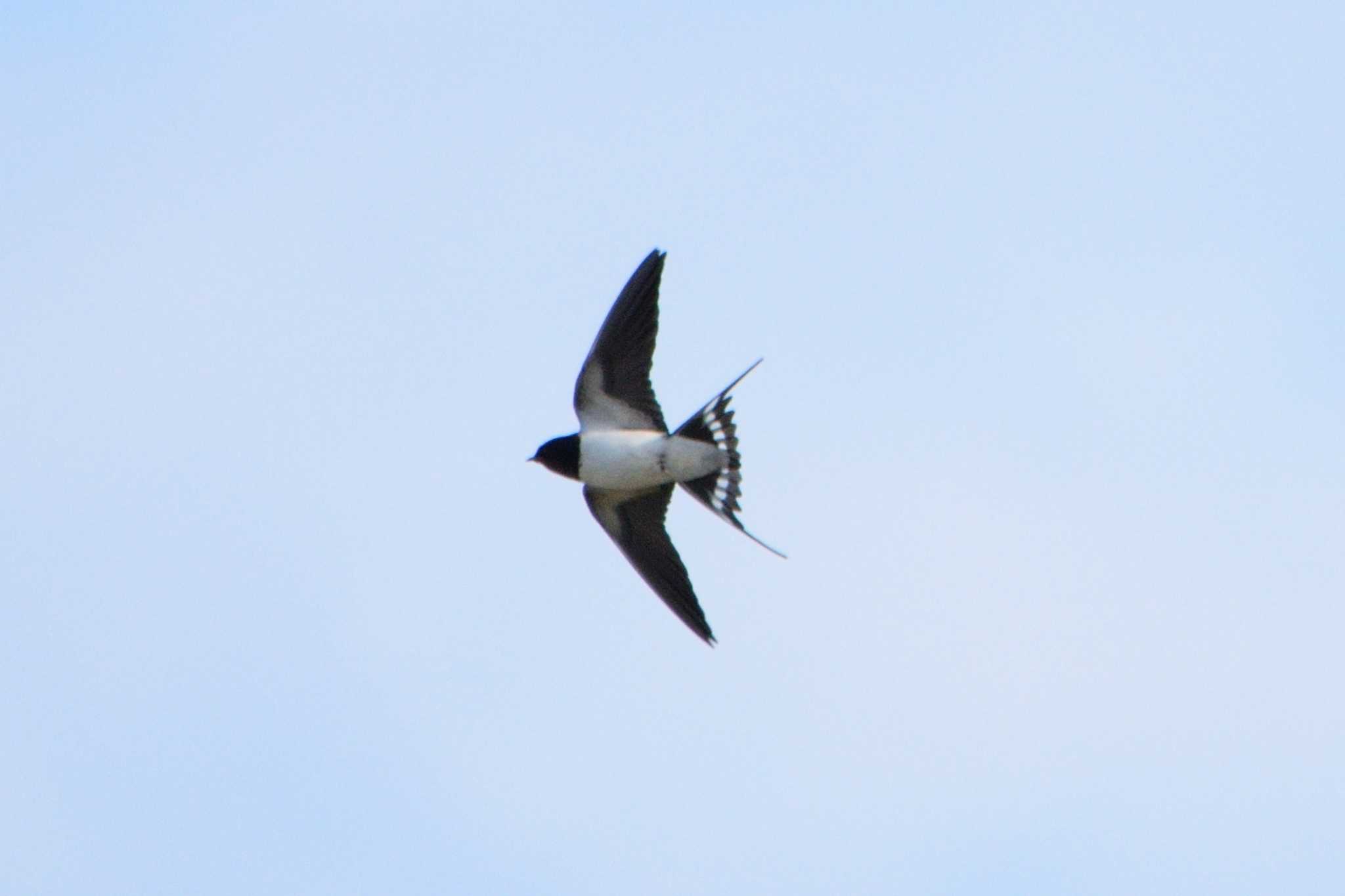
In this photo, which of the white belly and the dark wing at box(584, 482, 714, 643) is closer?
the white belly

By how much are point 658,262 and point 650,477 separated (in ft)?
2.90

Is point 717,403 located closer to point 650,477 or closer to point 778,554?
point 650,477

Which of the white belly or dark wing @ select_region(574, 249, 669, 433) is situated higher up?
dark wing @ select_region(574, 249, 669, 433)

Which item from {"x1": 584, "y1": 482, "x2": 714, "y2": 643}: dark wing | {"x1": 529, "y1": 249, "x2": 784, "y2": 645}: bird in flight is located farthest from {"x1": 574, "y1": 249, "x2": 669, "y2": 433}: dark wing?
{"x1": 584, "y1": 482, "x2": 714, "y2": 643}: dark wing

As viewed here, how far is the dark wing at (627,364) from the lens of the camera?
824 centimetres

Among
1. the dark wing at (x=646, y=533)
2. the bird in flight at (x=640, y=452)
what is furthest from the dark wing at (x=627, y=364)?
→ the dark wing at (x=646, y=533)

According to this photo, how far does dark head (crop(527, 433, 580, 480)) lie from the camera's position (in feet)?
27.1

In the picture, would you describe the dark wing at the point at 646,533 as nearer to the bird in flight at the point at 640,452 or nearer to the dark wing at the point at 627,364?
the bird in flight at the point at 640,452

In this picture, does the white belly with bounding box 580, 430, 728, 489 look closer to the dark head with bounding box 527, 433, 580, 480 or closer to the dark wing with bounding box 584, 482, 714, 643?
the dark head with bounding box 527, 433, 580, 480

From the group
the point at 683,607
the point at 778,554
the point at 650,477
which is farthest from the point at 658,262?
the point at 778,554

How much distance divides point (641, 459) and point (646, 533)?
0.55 m

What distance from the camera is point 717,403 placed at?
26.2ft

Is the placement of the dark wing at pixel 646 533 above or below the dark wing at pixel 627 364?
below

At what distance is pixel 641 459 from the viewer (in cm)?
809
